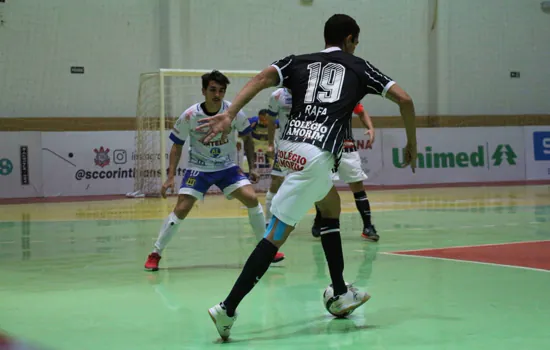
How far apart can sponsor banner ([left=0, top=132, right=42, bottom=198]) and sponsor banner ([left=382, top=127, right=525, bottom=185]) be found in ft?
32.1

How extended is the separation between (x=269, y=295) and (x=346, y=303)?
1.17 m

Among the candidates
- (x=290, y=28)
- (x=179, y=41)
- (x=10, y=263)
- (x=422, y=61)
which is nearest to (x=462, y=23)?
(x=422, y=61)

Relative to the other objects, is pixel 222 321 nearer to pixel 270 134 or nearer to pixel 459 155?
pixel 270 134

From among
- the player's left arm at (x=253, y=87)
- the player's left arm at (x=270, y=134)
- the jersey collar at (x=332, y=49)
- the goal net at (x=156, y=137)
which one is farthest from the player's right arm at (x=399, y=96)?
the goal net at (x=156, y=137)

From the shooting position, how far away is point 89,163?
2181 cm

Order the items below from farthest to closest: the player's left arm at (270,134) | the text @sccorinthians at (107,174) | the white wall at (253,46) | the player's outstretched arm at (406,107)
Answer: the white wall at (253,46) < the text @sccorinthians at (107,174) < the player's left arm at (270,134) < the player's outstretched arm at (406,107)

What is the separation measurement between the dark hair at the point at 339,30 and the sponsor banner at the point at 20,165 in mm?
17066

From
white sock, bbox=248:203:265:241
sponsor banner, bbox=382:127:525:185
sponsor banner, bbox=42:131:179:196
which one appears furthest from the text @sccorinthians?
white sock, bbox=248:203:265:241

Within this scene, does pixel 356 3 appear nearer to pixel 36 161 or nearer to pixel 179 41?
pixel 179 41

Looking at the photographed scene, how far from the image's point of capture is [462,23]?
2734cm

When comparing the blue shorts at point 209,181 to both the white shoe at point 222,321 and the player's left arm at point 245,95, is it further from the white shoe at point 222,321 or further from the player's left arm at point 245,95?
the white shoe at point 222,321

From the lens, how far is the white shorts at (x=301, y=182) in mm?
5297

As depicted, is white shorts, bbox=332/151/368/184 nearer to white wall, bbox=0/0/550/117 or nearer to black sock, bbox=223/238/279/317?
black sock, bbox=223/238/279/317

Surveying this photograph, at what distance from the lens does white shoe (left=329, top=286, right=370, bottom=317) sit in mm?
5730
